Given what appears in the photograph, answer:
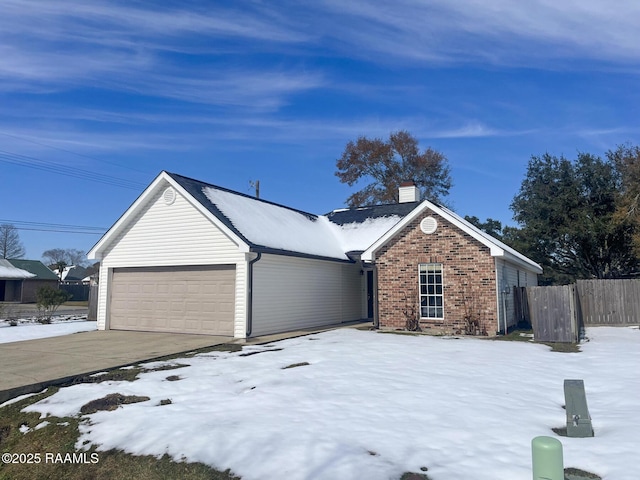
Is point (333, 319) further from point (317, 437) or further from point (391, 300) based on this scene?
point (317, 437)

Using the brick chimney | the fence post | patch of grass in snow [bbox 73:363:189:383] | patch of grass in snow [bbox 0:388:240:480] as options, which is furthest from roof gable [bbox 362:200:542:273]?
patch of grass in snow [bbox 0:388:240:480]

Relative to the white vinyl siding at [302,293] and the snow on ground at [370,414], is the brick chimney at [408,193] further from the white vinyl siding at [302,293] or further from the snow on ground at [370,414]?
the snow on ground at [370,414]

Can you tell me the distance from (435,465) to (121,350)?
30.3 ft

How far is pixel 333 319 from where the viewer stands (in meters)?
18.0

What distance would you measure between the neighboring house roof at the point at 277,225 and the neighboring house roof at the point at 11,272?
3020cm

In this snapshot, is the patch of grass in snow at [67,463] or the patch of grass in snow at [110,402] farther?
the patch of grass in snow at [110,402]

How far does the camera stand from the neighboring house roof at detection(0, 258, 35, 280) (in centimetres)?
3962

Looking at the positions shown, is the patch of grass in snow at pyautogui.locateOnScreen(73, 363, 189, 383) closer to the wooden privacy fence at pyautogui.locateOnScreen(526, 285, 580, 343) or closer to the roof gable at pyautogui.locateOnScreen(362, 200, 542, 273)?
the roof gable at pyautogui.locateOnScreen(362, 200, 542, 273)

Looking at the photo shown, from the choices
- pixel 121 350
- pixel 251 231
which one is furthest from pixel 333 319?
pixel 121 350

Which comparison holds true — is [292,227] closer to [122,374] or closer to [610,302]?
[122,374]

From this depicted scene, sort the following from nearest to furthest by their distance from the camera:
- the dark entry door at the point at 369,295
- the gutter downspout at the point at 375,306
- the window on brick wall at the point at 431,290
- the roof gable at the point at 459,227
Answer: the roof gable at the point at 459,227 → the window on brick wall at the point at 431,290 → the gutter downspout at the point at 375,306 → the dark entry door at the point at 369,295

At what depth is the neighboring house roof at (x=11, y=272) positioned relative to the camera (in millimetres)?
39625

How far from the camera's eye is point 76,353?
1073 cm

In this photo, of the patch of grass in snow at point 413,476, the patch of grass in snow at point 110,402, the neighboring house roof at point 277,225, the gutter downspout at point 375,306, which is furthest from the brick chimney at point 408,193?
the patch of grass in snow at point 413,476
